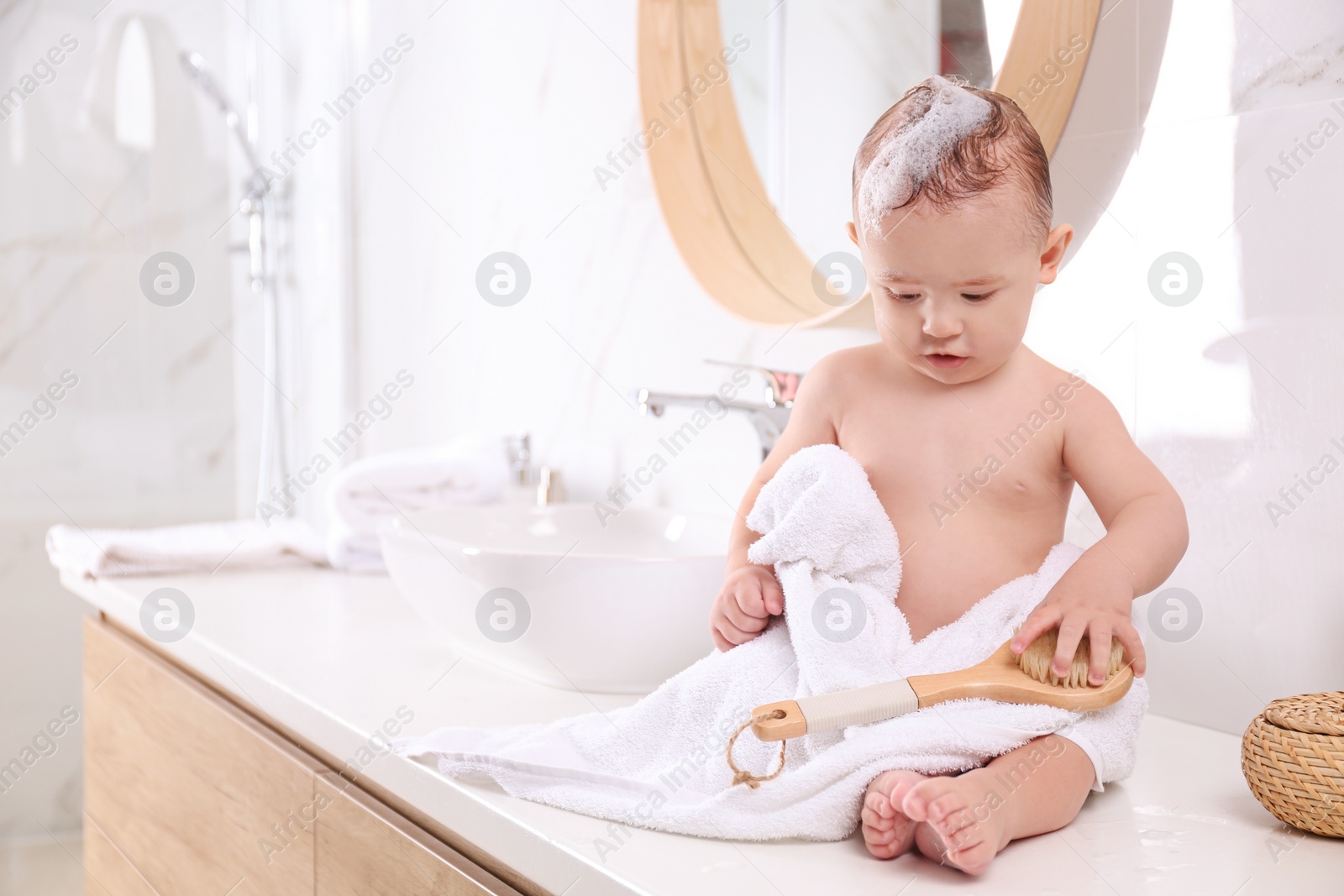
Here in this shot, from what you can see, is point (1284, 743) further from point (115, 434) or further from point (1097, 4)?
point (115, 434)

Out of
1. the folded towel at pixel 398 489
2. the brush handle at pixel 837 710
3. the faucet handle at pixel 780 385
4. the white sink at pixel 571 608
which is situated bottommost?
the folded towel at pixel 398 489

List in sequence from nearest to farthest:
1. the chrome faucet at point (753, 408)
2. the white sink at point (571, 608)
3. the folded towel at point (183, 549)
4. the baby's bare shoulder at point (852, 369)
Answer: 1. the baby's bare shoulder at point (852, 369)
2. the white sink at point (571, 608)
3. the chrome faucet at point (753, 408)
4. the folded towel at point (183, 549)

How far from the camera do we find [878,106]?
1.06 m

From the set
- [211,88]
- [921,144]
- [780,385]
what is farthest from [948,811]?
[211,88]

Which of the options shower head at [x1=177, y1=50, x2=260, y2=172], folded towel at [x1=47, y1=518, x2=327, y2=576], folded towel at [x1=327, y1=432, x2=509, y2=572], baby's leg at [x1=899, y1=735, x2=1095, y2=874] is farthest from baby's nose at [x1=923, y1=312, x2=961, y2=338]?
shower head at [x1=177, y1=50, x2=260, y2=172]

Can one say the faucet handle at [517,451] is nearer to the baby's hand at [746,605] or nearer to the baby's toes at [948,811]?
the baby's hand at [746,605]

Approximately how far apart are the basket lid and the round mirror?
1.80 ft

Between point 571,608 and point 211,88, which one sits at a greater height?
point 211,88

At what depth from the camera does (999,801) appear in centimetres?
54

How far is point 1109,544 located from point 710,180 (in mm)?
766

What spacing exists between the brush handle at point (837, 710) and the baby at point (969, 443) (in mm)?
35

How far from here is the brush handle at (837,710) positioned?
21.9 inches

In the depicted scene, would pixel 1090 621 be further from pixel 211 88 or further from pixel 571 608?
pixel 211 88

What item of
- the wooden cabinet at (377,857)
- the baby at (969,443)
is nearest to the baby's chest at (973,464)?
the baby at (969,443)
